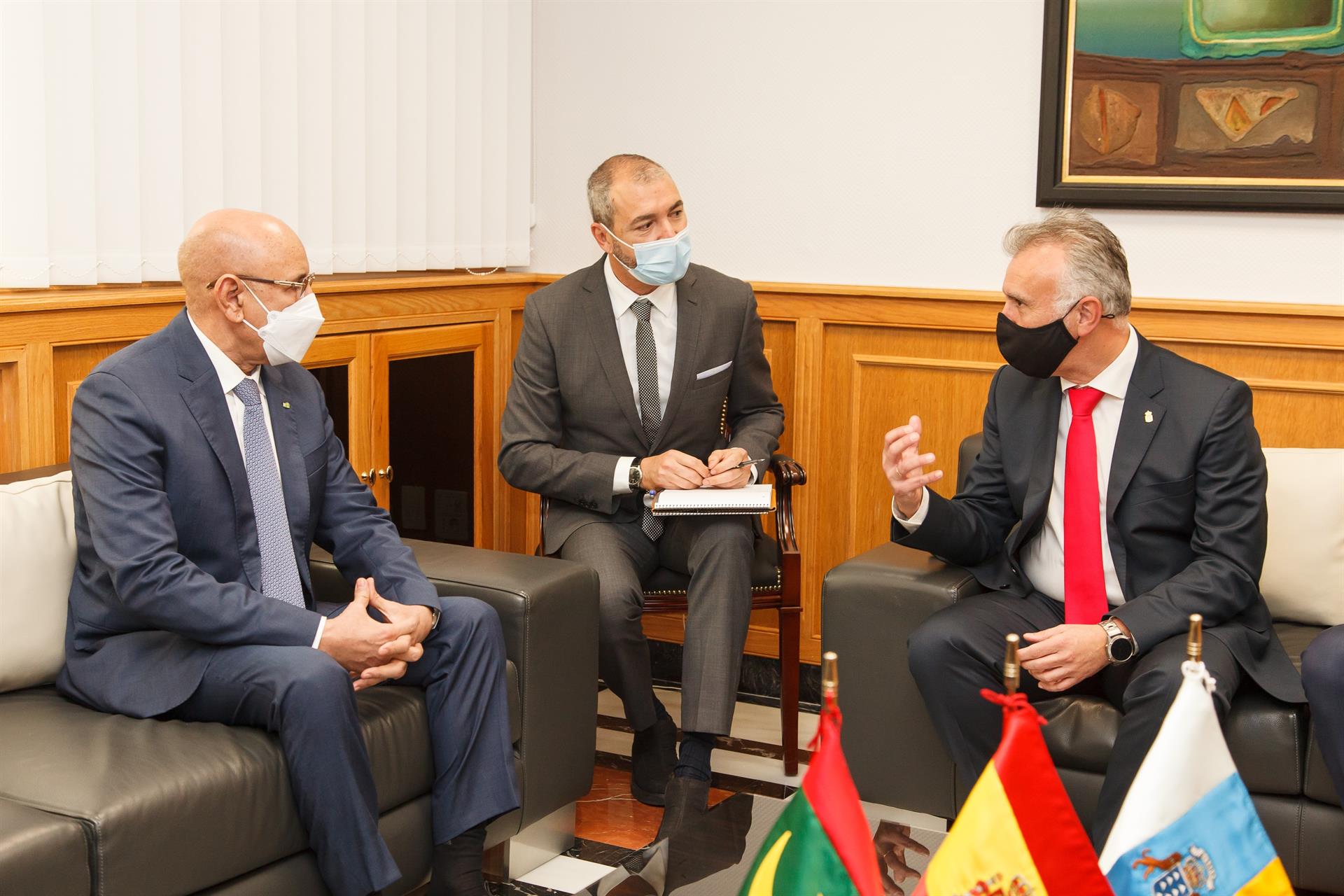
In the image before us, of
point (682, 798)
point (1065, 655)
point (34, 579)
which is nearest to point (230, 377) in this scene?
point (34, 579)

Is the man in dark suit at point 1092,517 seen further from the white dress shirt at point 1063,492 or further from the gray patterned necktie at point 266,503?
the gray patterned necktie at point 266,503

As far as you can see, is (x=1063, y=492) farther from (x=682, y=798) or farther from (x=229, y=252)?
(x=229, y=252)

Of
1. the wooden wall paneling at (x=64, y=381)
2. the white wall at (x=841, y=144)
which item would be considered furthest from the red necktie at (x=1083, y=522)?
the wooden wall paneling at (x=64, y=381)

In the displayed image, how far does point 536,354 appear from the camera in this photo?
316 cm

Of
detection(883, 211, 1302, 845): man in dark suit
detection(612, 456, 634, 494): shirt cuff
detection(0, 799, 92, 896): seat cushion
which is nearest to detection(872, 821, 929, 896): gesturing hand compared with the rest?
detection(883, 211, 1302, 845): man in dark suit

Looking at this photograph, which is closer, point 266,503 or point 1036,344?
point 266,503

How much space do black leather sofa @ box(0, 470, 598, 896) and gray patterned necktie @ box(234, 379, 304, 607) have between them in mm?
258

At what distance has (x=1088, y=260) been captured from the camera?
8.30 feet

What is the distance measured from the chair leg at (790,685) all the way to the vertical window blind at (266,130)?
1443 mm

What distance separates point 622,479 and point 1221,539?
4.17ft

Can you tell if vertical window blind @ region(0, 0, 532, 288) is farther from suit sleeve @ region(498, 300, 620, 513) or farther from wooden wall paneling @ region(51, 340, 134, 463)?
suit sleeve @ region(498, 300, 620, 513)

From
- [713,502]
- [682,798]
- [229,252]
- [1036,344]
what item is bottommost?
[682,798]

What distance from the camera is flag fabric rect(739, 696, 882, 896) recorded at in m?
1.31

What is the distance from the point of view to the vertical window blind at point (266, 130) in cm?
262
